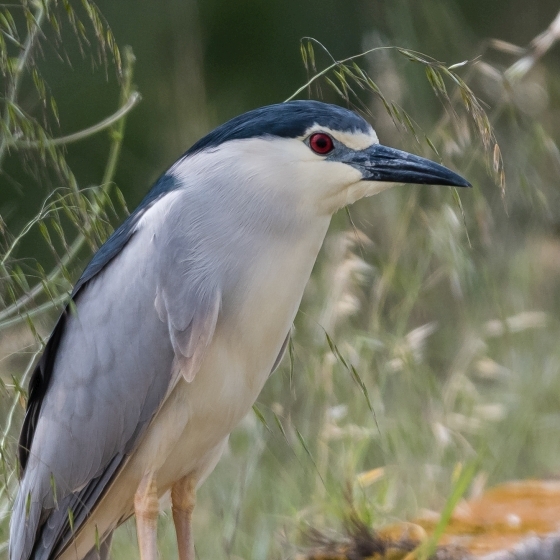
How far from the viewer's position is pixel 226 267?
2486 mm

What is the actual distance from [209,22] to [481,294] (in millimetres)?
4147

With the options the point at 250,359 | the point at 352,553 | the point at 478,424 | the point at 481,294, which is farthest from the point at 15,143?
the point at 481,294

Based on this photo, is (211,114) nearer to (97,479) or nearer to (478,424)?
(478,424)

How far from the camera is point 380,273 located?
433 cm

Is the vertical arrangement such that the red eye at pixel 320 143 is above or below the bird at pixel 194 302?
above

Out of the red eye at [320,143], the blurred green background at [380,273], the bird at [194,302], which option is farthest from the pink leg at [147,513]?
the red eye at [320,143]

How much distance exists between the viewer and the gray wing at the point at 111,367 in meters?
2.49

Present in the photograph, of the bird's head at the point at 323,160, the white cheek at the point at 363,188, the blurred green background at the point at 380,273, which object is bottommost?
the blurred green background at the point at 380,273

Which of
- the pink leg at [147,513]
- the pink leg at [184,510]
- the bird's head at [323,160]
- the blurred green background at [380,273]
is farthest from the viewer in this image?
the blurred green background at [380,273]

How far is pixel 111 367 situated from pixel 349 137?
814 millimetres

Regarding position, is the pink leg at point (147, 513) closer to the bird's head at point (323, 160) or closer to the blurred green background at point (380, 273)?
the blurred green background at point (380, 273)

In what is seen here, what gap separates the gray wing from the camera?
249 centimetres

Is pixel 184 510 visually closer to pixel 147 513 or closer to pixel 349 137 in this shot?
pixel 147 513

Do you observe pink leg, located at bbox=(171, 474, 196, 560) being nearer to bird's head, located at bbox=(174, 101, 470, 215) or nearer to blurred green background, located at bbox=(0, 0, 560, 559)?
blurred green background, located at bbox=(0, 0, 560, 559)
